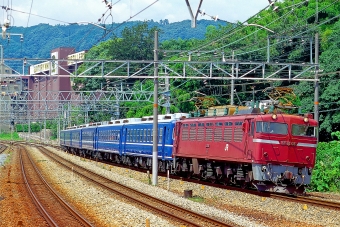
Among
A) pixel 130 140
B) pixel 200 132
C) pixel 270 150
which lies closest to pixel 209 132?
pixel 200 132

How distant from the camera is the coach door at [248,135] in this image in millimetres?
23781

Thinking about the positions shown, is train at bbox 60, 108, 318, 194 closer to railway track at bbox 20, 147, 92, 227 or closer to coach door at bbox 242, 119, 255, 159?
coach door at bbox 242, 119, 255, 159

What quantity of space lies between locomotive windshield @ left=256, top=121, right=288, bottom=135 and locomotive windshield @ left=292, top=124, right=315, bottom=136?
32 cm

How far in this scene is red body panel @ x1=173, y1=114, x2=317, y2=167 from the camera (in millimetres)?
23406

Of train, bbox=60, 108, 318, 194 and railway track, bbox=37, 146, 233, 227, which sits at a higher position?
train, bbox=60, 108, 318, 194


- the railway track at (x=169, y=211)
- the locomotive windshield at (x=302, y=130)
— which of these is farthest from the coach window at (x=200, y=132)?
the locomotive windshield at (x=302, y=130)

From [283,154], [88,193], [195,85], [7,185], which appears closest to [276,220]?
[283,154]

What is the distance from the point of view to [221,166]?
2739 cm

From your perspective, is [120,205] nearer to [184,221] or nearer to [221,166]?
[184,221]

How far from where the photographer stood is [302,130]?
2392cm

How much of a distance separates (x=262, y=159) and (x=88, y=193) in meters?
6.84

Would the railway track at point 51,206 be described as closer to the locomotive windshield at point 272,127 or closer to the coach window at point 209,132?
the coach window at point 209,132

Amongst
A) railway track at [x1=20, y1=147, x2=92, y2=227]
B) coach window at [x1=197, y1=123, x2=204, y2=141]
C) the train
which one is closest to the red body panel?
the train

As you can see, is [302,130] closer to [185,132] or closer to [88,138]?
[185,132]
